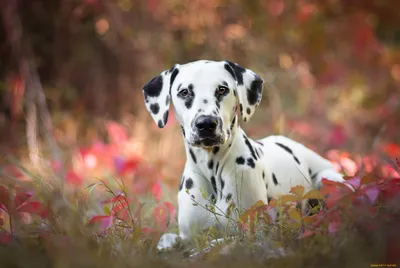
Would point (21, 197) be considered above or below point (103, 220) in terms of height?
above

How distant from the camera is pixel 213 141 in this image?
3557mm

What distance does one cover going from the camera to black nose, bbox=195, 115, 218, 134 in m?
3.50

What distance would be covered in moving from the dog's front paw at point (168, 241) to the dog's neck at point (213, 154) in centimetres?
48

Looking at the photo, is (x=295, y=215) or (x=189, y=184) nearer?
(x=295, y=215)

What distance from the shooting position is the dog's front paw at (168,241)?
3.80 meters

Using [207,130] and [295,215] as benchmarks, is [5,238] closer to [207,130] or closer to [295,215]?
[207,130]

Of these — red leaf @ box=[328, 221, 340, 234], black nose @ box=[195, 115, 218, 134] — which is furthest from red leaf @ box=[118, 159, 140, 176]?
red leaf @ box=[328, 221, 340, 234]

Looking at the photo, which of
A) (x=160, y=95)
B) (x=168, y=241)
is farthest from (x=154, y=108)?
(x=168, y=241)

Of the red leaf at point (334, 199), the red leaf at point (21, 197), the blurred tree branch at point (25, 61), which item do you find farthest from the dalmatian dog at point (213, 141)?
the blurred tree branch at point (25, 61)

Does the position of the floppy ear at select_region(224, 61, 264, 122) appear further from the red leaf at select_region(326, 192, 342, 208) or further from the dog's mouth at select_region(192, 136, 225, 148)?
the red leaf at select_region(326, 192, 342, 208)

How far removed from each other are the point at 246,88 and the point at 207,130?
590mm

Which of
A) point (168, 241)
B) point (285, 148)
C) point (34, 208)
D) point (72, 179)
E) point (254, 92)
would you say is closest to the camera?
point (34, 208)

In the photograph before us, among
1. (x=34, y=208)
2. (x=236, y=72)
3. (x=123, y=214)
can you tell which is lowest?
(x=34, y=208)

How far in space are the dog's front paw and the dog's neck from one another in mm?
483
